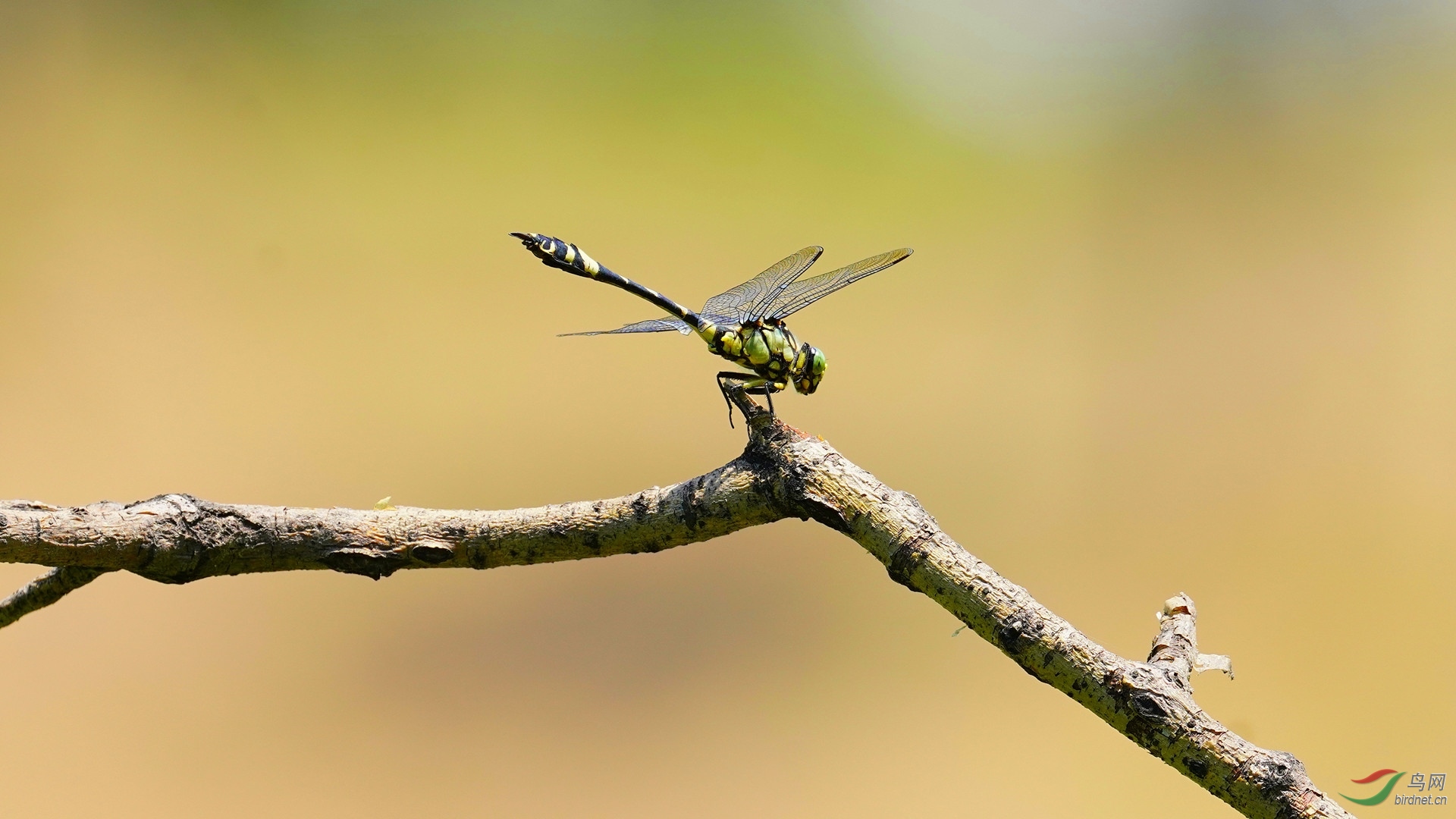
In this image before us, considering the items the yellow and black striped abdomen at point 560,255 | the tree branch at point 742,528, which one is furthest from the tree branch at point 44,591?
the yellow and black striped abdomen at point 560,255

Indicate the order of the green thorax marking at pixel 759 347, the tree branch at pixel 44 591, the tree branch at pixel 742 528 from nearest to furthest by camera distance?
the tree branch at pixel 742 528
the tree branch at pixel 44 591
the green thorax marking at pixel 759 347

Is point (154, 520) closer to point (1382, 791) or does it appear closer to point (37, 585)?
point (37, 585)

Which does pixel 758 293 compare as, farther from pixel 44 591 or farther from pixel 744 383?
pixel 44 591

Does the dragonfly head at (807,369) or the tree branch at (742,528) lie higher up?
the dragonfly head at (807,369)

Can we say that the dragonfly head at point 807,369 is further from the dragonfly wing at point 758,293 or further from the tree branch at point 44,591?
the tree branch at point 44,591

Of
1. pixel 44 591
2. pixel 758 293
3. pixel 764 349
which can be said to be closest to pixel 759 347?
pixel 764 349

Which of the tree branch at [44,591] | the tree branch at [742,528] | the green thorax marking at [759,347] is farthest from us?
the green thorax marking at [759,347]
